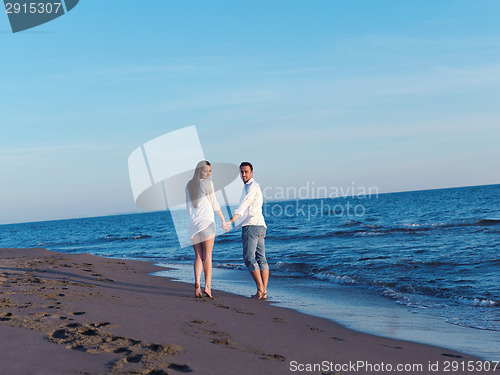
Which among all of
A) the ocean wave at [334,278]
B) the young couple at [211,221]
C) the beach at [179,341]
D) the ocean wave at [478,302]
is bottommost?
the ocean wave at [334,278]

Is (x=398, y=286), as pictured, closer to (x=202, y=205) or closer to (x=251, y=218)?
(x=251, y=218)

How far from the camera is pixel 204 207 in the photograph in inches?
244

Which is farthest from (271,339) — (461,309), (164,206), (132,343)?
(164,206)

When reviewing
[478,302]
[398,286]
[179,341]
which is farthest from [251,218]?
[478,302]

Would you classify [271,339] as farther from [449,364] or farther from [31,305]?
[31,305]

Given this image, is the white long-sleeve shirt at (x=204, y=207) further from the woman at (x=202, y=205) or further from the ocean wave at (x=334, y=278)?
the ocean wave at (x=334, y=278)

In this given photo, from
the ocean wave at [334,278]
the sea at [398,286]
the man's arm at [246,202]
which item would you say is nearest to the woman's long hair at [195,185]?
Answer: the man's arm at [246,202]

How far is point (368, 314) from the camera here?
20.3 feet

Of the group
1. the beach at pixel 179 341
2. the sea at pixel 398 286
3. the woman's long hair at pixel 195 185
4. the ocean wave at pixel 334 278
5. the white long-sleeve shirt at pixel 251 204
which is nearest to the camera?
the beach at pixel 179 341

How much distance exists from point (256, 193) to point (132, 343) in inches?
139

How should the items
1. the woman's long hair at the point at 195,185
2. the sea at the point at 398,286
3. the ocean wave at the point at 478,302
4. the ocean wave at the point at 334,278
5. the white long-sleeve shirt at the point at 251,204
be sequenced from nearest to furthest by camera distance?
1. the sea at the point at 398,286
2. the woman's long hair at the point at 195,185
3. the white long-sleeve shirt at the point at 251,204
4. the ocean wave at the point at 478,302
5. the ocean wave at the point at 334,278

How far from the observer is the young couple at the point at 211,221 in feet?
20.3

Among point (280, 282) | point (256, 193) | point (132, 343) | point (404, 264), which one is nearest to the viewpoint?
point (132, 343)

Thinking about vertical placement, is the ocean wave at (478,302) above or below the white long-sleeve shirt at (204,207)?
below
